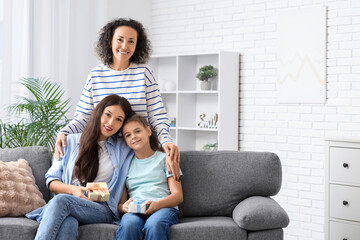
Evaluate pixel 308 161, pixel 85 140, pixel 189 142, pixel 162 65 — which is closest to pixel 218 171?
pixel 85 140

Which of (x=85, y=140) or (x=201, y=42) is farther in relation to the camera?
(x=201, y=42)

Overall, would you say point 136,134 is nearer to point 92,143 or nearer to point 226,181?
point 92,143

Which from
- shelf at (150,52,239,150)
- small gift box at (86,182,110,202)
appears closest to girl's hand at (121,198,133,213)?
small gift box at (86,182,110,202)

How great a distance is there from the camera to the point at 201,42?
17.5 feet

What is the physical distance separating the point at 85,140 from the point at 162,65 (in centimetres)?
273

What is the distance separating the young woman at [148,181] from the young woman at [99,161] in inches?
2.2

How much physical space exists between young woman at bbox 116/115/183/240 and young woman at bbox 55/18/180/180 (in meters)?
0.12

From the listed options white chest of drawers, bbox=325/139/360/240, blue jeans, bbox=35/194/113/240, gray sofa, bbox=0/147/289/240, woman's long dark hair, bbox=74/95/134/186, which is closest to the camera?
blue jeans, bbox=35/194/113/240

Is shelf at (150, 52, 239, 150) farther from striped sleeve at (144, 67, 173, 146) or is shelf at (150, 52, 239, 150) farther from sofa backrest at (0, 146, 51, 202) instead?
sofa backrest at (0, 146, 51, 202)

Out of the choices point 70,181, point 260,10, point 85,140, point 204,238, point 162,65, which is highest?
point 260,10

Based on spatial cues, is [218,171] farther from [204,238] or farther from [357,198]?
[357,198]

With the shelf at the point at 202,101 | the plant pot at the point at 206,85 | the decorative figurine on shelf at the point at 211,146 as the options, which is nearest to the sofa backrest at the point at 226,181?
the shelf at the point at 202,101

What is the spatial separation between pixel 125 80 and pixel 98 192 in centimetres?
72

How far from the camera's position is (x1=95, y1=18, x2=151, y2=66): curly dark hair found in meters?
3.23
